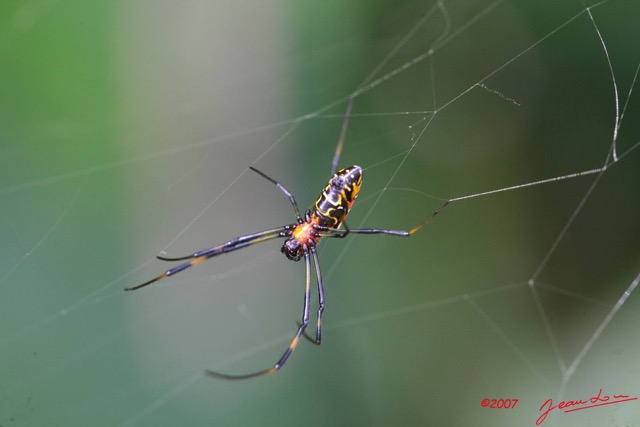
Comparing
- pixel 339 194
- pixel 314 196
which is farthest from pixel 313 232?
pixel 339 194

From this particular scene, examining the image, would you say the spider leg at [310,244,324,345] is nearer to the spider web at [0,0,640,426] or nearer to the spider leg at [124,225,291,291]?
the spider web at [0,0,640,426]

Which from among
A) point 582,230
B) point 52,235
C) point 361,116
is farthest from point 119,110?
point 582,230

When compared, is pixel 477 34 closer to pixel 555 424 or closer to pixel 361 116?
pixel 361 116
